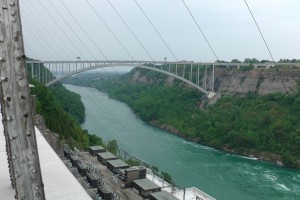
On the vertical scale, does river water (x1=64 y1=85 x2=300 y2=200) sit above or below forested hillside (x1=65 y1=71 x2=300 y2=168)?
below

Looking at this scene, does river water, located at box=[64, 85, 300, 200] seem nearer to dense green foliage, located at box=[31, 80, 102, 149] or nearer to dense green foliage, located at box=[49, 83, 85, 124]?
dense green foliage, located at box=[49, 83, 85, 124]

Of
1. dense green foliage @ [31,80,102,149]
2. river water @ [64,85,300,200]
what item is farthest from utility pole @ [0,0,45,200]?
river water @ [64,85,300,200]

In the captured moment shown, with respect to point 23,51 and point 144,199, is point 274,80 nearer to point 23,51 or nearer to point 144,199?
point 144,199

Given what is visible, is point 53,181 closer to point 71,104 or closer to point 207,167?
point 207,167

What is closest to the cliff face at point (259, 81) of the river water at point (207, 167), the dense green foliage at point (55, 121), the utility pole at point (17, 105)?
the river water at point (207, 167)

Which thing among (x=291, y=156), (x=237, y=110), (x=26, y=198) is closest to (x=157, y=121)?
(x=237, y=110)
